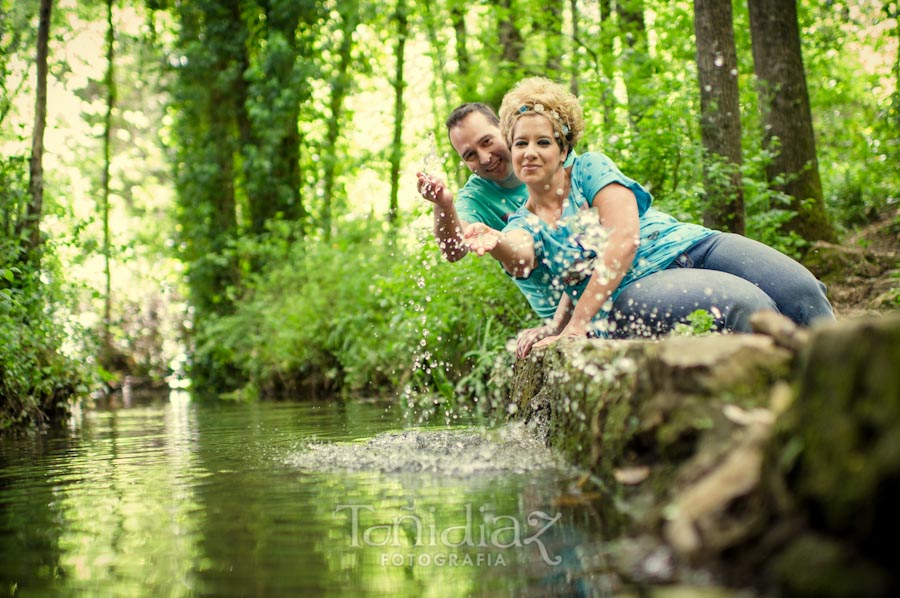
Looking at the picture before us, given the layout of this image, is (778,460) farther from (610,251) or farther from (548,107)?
(548,107)

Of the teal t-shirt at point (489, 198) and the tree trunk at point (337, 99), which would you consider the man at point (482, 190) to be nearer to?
the teal t-shirt at point (489, 198)

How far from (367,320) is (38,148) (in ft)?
15.8

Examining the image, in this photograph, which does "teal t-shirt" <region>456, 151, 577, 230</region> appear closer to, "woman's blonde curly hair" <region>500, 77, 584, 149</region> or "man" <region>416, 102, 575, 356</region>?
"man" <region>416, 102, 575, 356</region>

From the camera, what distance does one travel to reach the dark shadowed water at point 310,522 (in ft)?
7.39

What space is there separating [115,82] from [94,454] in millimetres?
20770

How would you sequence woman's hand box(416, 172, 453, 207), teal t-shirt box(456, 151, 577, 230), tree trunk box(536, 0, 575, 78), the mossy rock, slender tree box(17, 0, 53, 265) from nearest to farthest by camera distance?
the mossy rock, woman's hand box(416, 172, 453, 207), teal t-shirt box(456, 151, 577, 230), slender tree box(17, 0, 53, 265), tree trunk box(536, 0, 575, 78)

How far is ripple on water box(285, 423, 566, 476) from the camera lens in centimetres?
387

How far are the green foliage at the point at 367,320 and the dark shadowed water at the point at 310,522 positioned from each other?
3.24 meters

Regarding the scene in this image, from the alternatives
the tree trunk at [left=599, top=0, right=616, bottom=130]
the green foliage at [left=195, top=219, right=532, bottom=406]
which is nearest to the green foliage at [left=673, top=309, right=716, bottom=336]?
the green foliage at [left=195, top=219, right=532, bottom=406]

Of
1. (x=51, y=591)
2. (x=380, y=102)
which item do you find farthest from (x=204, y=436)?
(x=380, y=102)

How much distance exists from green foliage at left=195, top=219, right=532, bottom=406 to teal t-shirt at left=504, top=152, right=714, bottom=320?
8.93 ft

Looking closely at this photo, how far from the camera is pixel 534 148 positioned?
4.77 meters

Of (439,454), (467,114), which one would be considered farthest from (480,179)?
(439,454)

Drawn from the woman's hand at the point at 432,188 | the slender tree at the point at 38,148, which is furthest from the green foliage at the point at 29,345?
the woman's hand at the point at 432,188
